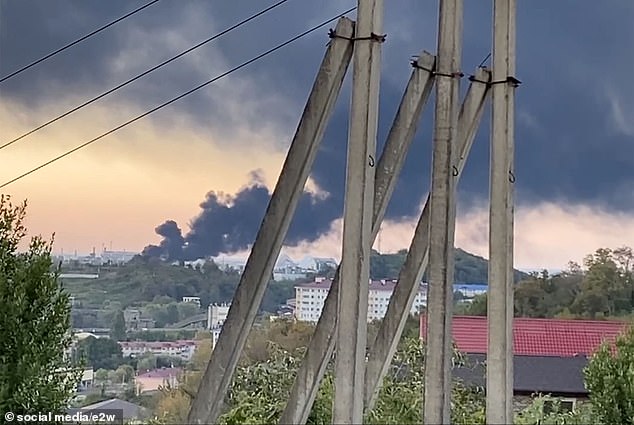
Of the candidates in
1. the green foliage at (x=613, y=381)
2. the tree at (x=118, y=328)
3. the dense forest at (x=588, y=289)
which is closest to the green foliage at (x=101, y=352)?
the tree at (x=118, y=328)

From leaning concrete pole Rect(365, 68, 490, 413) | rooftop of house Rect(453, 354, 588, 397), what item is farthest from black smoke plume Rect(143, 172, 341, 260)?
rooftop of house Rect(453, 354, 588, 397)

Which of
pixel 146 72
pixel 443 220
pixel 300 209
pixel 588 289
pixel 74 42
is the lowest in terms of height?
pixel 588 289

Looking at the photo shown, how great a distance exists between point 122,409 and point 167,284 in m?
0.53

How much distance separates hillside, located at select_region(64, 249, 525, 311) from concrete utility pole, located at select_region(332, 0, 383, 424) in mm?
803

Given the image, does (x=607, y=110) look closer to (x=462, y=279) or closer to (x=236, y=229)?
(x=462, y=279)

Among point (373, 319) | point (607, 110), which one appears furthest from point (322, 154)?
point (607, 110)

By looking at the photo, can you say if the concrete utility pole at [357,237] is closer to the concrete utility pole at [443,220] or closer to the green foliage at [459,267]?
the concrete utility pole at [443,220]

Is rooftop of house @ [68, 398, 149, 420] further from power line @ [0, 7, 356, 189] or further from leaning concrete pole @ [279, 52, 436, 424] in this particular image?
power line @ [0, 7, 356, 189]

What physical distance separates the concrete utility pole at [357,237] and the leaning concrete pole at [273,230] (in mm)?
99

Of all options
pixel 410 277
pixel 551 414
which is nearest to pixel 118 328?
pixel 410 277

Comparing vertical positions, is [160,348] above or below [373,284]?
below

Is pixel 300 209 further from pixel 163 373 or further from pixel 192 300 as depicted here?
pixel 163 373

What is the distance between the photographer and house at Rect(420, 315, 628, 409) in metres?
3.63

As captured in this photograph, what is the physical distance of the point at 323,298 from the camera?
3.15 metres
